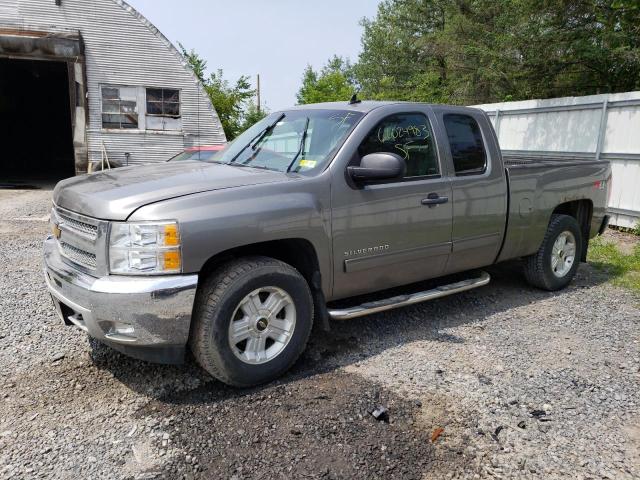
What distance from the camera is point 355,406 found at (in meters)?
3.32

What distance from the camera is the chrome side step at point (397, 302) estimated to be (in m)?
3.87

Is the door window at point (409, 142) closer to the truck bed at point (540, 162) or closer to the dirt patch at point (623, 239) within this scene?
the truck bed at point (540, 162)

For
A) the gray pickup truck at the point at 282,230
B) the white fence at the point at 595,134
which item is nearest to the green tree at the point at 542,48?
the white fence at the point at 595,134

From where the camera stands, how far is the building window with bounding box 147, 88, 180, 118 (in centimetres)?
1778

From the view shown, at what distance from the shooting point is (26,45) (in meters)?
15.6

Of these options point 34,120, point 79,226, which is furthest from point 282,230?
point 34,120

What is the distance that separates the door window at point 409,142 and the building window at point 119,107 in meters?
15.2

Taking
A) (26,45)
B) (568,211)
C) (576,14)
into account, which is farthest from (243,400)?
(26,45)

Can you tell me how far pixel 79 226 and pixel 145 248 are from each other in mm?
646

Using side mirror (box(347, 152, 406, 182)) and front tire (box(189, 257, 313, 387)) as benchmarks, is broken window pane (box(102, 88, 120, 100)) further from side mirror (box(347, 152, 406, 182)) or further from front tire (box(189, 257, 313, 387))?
front tire (box(189, 257, 313, 387))

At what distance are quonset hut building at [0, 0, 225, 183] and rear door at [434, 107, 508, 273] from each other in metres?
14.8

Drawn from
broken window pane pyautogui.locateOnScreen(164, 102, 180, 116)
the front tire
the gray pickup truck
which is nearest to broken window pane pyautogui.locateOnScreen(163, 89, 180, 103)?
broken window pane pyautogui.locateOnScreen(164, 102, 180, 116)

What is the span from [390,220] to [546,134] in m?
8.44

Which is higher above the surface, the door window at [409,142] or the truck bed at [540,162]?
the door window at [409,142]
